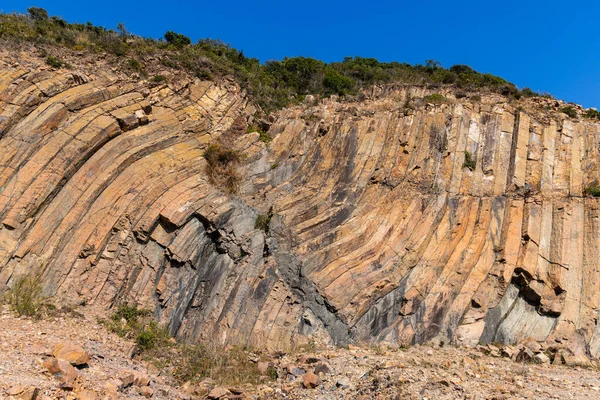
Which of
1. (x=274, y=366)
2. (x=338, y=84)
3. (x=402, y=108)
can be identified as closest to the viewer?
(x=274, y=366)

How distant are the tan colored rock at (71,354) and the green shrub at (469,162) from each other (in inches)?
581

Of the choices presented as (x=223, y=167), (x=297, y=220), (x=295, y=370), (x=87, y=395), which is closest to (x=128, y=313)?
(x=87, y=395)

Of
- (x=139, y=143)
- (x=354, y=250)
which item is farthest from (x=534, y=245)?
(x=139, y=143)

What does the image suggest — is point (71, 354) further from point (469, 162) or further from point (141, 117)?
point (469, 162)

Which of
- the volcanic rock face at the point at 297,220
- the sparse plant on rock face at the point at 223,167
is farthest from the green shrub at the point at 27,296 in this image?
the sparse plant on rock face at the point at 223,167

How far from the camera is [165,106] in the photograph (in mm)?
17375

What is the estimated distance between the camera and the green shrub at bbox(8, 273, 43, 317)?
37.7 ft

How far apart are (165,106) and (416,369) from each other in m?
13.0

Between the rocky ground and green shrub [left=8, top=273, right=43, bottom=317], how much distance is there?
329 mm

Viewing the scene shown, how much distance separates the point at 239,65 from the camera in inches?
939

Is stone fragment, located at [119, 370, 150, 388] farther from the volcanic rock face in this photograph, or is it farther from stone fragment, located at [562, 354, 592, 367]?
stone fragment, located at [562, 354, 592, 367]

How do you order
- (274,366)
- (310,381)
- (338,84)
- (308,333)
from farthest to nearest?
1. (338,84)
2. (308,333)
3. (274,366)
4. (310,381)

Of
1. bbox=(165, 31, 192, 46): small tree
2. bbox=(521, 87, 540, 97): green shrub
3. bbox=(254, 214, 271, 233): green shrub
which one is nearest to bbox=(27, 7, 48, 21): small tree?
bbox=(165, 31, 192, 46): small tree

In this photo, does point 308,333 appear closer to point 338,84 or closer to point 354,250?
point 354,250
